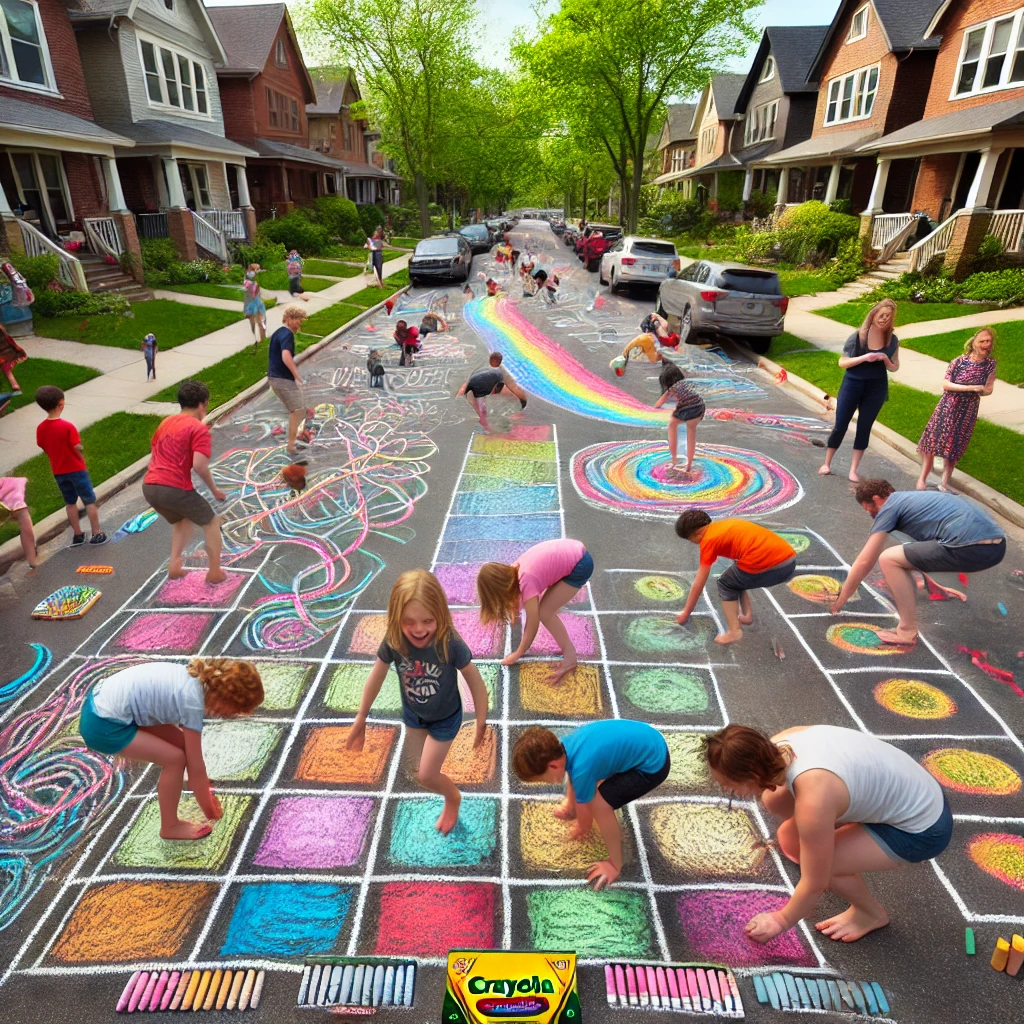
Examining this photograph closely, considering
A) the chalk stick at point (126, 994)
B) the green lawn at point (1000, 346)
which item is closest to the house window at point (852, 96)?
the green lawn at point (1000, 346)

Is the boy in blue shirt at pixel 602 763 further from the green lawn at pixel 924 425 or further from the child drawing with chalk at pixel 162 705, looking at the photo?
the green lawn at pixel 924 425

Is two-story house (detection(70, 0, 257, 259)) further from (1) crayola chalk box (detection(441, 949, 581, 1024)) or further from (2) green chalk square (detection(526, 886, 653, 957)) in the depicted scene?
(1) crayola chalk box (detection(441, 949, 581, 1024))

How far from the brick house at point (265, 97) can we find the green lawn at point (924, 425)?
26845 millimetres

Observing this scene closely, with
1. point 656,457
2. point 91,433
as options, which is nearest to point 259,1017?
point 656,457

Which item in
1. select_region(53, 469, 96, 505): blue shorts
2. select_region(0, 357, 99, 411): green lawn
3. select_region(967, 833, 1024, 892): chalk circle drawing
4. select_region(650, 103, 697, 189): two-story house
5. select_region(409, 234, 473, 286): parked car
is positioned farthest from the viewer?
select_region(650, 103, 697, 189): two-story house

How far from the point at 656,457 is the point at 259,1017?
744 cm

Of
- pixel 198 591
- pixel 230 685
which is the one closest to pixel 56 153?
pixel 198 591

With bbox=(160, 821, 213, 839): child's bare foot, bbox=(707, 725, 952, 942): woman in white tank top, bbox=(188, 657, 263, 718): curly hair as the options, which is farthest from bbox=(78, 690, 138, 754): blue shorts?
bbox=(707, 725, 952, 942): woman in white tank top

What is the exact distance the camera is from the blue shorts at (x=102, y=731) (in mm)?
3480

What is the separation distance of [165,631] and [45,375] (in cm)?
909

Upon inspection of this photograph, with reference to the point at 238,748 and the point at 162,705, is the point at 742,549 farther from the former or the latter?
the point at 162,705

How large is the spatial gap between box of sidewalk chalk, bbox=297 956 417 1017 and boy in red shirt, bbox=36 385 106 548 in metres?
5.45

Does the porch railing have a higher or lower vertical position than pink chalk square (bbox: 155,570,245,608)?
higher

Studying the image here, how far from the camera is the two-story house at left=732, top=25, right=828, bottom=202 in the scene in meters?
35.6
